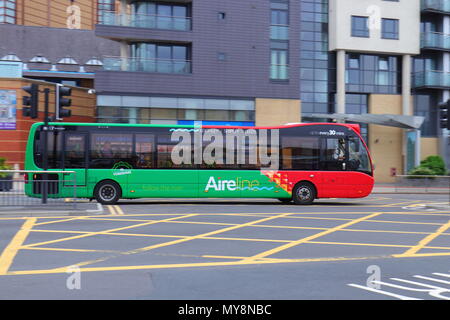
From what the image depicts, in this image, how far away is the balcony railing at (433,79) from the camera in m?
40.6

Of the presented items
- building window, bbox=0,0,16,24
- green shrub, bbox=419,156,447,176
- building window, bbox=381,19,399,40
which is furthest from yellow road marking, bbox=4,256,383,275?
building window, bbox=0,0,16,24

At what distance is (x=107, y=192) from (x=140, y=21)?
1853 centimetres

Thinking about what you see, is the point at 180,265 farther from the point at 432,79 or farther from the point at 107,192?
the point at 432,79

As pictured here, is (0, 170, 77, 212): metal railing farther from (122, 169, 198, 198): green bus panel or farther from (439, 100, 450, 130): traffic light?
(439, 100, 450, 130): traffic light

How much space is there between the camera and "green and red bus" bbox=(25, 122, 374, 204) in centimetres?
1916

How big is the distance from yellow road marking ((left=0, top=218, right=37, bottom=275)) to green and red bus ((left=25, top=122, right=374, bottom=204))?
6448mm

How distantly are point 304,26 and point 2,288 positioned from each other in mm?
36457

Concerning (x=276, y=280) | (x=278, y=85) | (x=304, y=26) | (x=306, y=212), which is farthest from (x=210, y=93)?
(x=276, y=280)

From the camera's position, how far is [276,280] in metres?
6.90

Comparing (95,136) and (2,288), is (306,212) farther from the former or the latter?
(2,288)

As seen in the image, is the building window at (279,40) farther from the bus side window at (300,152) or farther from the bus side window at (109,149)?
the bus side window at (109,149)

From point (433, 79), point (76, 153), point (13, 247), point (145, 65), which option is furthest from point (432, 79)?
point (13, 247)

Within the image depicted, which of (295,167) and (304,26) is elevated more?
(304,26)
